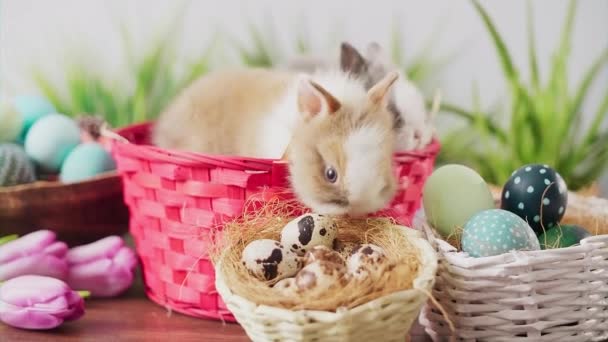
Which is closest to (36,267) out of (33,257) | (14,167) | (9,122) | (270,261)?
(33,257)

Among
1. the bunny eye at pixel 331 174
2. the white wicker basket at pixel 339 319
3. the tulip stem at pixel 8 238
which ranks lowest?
the tulip stem at pixel 8 238

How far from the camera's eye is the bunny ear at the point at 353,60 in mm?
1231

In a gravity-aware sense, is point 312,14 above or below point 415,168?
above

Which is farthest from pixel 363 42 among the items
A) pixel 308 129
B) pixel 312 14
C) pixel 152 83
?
pixel 308 129

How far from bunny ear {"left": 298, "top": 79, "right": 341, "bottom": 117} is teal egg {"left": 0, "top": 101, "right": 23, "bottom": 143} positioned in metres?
0.66

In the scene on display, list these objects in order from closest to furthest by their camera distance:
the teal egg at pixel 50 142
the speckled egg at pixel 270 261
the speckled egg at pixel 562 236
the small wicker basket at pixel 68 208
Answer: the speckled egg at pixel 270 261
the speckled egg at pixel 562 236
the small wicker basket at pixel 68 208
the teal egg at pixel 50 142

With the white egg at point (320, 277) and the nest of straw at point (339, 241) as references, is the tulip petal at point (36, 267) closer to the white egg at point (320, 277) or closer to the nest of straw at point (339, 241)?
the nest of straw at point (339, 241)

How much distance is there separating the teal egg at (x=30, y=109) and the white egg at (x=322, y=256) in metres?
0.80

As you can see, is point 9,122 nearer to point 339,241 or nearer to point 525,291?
point 339,241

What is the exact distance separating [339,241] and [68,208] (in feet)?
1.86

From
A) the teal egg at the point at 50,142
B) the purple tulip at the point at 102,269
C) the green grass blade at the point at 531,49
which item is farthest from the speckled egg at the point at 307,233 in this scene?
the green grass blade at the point at 531,49

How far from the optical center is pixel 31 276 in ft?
3.65

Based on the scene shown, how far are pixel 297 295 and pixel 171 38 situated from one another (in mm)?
1036

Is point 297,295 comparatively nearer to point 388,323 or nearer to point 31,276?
point 388,323
